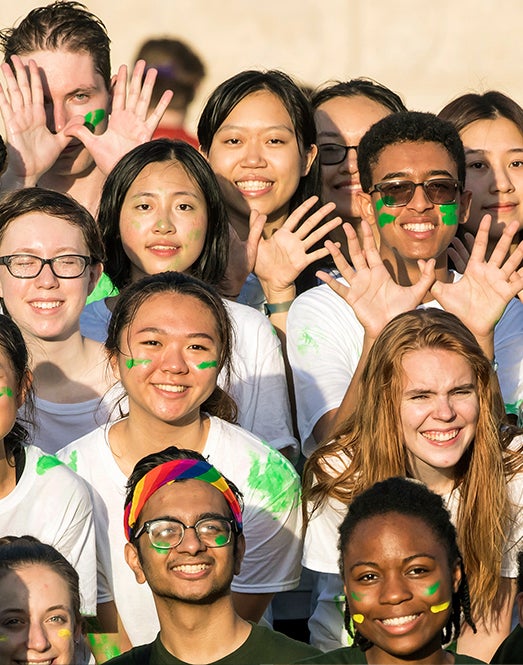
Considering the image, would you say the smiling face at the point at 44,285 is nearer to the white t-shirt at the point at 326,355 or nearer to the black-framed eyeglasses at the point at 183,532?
the white t-shirt at the point at 326,355

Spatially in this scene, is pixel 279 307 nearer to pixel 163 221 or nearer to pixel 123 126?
pixel 163 221

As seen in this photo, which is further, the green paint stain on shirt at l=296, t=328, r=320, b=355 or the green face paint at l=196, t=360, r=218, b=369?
the green paint stain on shirt at l=296, t=328, r=320, b=355

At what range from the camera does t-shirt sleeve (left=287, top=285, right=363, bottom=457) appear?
5.68m

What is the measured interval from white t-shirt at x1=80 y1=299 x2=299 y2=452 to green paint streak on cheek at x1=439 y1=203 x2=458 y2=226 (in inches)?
31.0

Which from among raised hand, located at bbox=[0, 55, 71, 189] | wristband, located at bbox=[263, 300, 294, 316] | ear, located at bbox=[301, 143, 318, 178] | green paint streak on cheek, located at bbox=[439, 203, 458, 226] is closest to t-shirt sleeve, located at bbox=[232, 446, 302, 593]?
wristband, located at bbox=[263, 300, 294, 316]

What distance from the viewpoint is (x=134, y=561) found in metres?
4.48

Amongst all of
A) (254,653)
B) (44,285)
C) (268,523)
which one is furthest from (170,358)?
(254,653)

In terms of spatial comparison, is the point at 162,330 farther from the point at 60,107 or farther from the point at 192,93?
the point at 192,93

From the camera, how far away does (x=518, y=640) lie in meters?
4.57

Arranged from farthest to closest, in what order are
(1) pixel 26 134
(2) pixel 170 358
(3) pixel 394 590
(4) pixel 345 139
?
(4) pixel 345 139 < (1) pixel 26 134 < (2) pixel 170 358 < (3) pixel 394 590

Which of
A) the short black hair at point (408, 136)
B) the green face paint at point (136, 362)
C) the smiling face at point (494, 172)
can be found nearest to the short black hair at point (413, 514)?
the green face paint at point (136, 362)

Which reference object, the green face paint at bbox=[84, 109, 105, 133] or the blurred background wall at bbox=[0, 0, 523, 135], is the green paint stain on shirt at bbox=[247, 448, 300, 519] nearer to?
the green face paint at bbox=[84, 109, 105, 133]

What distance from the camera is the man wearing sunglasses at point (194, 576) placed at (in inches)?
170

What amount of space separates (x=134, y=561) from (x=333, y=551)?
813 mm
